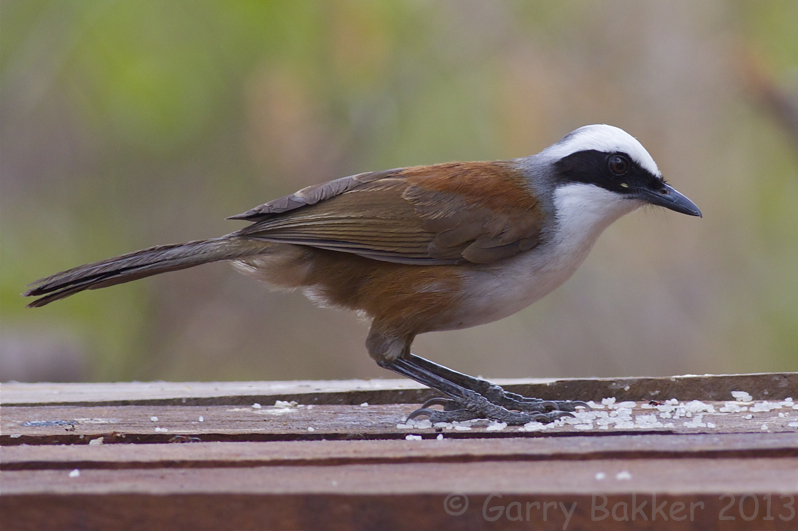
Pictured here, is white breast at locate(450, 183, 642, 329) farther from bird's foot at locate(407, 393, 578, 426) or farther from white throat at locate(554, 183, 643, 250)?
bird's foot at locate(407, 393, 578, 426)

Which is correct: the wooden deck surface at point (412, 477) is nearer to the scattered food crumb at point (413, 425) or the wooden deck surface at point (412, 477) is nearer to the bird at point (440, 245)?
the scattered food crumb at point (413, 425)

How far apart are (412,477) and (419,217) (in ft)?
6.87

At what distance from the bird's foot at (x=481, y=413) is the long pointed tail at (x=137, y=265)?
1.13 meters

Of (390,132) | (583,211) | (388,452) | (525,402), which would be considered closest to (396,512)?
(388,452)

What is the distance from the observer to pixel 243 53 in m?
7.71

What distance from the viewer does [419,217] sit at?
395 cm

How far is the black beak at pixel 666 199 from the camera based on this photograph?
398 centimetres

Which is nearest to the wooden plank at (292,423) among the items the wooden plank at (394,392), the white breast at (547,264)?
the wooden plank at (394,392)

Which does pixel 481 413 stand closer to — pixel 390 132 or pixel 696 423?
pixel 696 423

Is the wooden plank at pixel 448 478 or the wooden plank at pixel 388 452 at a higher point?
the wooden plank at pixel 388 452

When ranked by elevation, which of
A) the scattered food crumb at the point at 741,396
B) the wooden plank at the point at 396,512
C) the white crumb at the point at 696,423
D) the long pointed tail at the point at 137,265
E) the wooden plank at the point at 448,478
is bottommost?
the wooden plank at the point at 396,512

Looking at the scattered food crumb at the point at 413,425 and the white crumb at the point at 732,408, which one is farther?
the white crumb at the point at 732,408

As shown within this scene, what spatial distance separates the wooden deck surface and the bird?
0.91 meters

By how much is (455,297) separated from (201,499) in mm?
2056
